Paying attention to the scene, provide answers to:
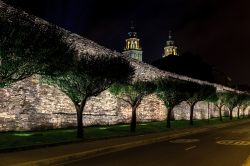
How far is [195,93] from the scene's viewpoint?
50344 mm

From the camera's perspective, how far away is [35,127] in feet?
94.1

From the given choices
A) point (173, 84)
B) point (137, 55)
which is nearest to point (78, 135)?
point (173, 84)

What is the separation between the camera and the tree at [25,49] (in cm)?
1806

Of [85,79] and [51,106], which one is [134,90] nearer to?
[51,106]

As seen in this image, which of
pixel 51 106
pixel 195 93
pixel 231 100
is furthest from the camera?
pixel 231 100

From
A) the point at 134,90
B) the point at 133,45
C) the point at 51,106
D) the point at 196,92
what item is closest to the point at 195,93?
the point at 196,92

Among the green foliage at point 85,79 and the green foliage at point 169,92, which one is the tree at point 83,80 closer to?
the green foliage at point 85,79

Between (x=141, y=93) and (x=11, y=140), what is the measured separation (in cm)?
1702

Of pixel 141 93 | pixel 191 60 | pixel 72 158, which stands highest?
pixel 191 60

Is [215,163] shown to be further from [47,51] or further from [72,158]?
[47,51]

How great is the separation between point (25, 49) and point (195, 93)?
34235 mm

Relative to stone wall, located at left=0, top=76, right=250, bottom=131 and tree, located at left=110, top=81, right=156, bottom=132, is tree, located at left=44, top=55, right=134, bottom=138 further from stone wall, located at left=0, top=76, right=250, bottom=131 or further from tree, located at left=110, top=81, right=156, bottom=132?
tree, located at left=110, top=81, right=156, bottom=132

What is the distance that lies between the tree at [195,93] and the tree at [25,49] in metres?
27.5

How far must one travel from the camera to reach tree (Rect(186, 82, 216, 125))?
48062mm
